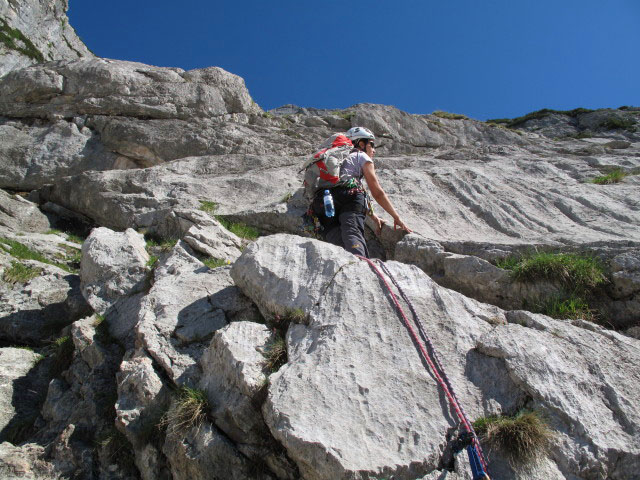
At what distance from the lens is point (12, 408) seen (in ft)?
22.7

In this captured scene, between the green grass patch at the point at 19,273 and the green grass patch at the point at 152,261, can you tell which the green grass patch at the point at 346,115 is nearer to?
the green grass patch at the point at 152,261

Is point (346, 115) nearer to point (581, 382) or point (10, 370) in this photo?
point (10, 370)

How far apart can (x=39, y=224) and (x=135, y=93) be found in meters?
7.40

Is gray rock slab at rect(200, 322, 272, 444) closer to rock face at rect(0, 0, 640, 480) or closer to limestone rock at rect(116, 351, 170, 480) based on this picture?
rock face at rect(0, 0, 640, 480)

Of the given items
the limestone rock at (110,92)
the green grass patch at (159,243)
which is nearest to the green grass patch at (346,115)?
the limestone rock at (110,92)

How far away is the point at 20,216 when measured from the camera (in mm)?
12922

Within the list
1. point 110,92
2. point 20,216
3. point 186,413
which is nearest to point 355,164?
point 186,413

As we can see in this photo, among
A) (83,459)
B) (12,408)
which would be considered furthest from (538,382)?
(12,408)

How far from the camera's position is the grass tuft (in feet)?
17.5

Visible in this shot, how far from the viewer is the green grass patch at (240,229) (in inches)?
470

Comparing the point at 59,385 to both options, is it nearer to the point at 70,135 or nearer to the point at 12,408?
the point at 12,408

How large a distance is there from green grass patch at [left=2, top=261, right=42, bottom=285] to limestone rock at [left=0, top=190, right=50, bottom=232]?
304 cm

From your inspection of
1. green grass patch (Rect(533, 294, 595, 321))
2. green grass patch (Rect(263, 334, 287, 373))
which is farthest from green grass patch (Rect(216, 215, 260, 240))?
green grass patch (Rect(533, 294, 595, 321))

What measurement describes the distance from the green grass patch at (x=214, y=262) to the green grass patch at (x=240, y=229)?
7.29 feet
